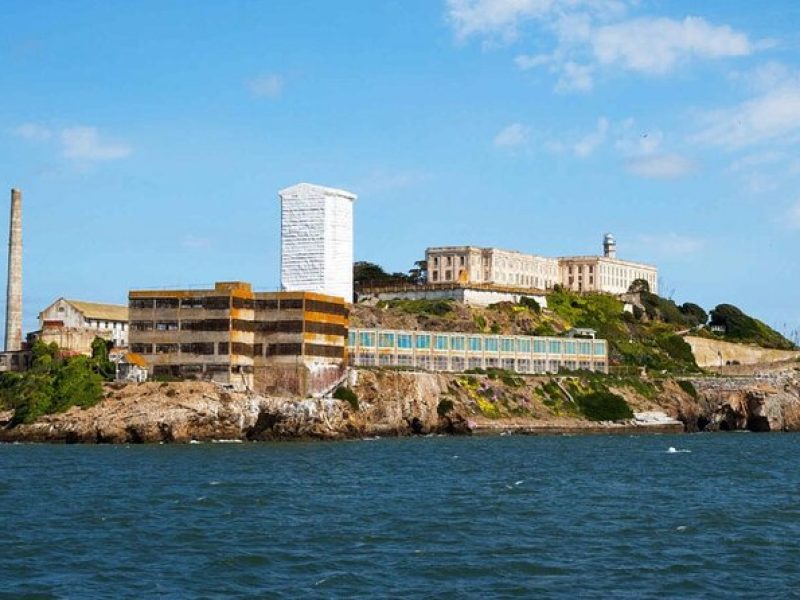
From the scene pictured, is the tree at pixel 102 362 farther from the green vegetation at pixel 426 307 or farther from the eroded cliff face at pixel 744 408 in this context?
the eroded cliff face at pixel 744 408

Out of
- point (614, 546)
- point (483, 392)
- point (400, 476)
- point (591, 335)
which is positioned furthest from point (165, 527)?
point (591, 335)

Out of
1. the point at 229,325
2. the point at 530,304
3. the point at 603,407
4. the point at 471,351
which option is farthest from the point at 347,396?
the point at 530,304

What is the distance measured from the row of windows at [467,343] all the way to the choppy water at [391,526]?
4499cm

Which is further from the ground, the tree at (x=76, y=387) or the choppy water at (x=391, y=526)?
the tree at (x=76, y=387)

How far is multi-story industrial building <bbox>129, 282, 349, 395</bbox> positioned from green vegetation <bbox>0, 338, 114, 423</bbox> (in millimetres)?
4690

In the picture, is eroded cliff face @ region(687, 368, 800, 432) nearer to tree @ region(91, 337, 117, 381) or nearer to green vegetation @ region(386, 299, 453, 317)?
green vegetation @ region(386, 299, 453, 317)

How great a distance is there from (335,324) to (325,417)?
11.3m

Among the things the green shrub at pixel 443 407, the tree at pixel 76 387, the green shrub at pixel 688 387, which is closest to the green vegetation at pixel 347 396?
the green shrub at pixel 443 407

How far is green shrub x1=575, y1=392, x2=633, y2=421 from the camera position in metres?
146

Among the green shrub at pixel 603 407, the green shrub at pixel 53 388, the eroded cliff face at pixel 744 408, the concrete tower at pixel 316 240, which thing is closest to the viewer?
the green shrub at pixel 53 388

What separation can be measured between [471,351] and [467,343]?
3.47 feet

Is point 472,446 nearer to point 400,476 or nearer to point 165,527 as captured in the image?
point 400,476

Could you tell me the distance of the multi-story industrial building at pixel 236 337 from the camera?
119125 mm

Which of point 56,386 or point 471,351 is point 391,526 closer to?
point 56,386
